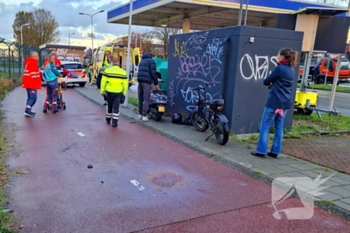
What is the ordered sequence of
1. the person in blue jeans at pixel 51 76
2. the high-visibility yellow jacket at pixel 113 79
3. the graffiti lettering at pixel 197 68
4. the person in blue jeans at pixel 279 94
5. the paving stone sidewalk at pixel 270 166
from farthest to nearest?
the person in blue jeans at pixel 51 76, the high-visibility yellow jacket at pixel 113 79, the graffiti lettering at pixel 197 68, the person in blue jeans at pixel 279 94, the paving stone sidewalk at pixel 270 166

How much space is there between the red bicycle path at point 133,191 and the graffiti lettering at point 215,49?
253 cm

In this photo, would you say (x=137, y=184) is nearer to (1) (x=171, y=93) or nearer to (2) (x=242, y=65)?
(2) (x=242, y=65)

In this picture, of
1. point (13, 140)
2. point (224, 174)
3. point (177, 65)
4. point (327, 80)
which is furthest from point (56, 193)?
point (327, 80)

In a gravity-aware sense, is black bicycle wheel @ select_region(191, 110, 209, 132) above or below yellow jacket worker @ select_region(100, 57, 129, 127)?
below

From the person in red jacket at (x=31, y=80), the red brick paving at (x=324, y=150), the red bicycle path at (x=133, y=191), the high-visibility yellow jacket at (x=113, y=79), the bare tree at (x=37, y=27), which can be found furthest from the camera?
the bare tree at (x=37, y=27)

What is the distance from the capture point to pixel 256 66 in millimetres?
7621

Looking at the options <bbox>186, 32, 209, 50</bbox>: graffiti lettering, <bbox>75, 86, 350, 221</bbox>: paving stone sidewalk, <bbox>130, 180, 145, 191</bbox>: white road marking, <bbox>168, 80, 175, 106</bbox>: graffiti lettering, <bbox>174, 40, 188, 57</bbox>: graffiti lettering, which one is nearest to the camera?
<bbox>75, 86, 350, 221</bbox>: paving stone sidewalk

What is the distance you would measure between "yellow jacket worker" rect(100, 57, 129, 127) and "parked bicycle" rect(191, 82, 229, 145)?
6.83 ft

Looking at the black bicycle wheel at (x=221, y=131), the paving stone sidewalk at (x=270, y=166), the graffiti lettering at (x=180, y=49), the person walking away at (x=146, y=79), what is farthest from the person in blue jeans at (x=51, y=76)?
the black bicycle wheel at (x=221, y=131)

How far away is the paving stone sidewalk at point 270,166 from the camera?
4121 mm

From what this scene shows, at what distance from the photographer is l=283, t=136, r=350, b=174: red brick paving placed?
5.85 metres

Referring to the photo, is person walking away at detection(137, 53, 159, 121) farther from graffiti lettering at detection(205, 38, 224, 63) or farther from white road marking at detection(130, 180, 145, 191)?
white road marking at detection(130, 180, 145, 191)

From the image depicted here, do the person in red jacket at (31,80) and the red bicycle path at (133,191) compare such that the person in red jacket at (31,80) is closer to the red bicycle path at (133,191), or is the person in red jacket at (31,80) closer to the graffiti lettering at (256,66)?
the red bicycle path at (133,191)

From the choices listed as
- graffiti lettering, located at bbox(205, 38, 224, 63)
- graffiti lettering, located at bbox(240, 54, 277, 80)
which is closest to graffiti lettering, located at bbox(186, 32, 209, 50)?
graffiti lettering, located at bbox(205, 38, 224, 63)
